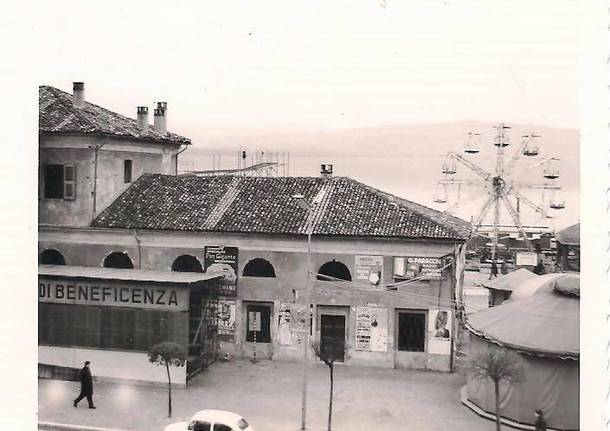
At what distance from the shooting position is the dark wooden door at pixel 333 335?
7.82 m

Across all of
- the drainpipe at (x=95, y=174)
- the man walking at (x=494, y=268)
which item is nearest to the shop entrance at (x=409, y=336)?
the man walking at (x=494, y=268)

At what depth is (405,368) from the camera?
7.96 m

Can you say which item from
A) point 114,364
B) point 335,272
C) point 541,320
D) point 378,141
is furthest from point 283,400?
point 378,141

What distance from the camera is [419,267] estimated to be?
26.3 ft

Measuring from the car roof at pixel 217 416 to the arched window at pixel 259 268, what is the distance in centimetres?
196

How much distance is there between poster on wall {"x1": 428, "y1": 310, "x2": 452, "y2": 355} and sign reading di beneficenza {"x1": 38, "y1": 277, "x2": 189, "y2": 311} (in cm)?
256

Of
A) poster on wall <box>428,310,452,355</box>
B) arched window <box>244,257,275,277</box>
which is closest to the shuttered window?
arched window <box>244,257,275,277</box>

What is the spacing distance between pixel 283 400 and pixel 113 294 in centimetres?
223

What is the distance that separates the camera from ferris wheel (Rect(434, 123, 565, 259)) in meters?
6.52

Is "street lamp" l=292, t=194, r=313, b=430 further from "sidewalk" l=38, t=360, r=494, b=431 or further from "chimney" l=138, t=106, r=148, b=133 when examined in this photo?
"chimney" l=138, t=106, r=148, b=133

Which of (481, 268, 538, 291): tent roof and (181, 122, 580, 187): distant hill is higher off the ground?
(181, 122, 580, 187): distant hill

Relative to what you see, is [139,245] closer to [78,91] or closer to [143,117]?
[143,117]

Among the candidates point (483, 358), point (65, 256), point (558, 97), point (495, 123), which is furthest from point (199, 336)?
point (558, 97)

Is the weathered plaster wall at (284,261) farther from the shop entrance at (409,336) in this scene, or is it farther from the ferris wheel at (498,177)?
the ferris wheel at (498,177)
